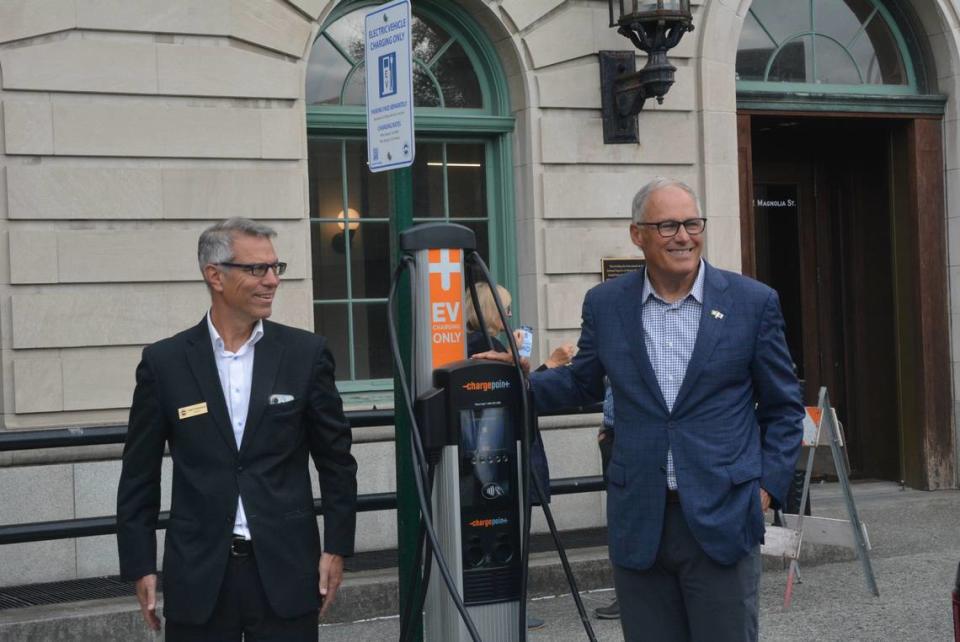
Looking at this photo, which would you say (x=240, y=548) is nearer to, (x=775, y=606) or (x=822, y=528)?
(x=775, y=606)

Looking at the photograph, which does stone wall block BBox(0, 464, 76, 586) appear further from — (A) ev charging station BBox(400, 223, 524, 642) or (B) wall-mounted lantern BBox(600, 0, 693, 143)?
(B) wall-mounted lantern BBox(600, 0, 693, 143)

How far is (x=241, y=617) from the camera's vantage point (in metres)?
4.14

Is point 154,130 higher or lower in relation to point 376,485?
higher

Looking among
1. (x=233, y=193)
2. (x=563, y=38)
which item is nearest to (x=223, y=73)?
(x=233, y=193)

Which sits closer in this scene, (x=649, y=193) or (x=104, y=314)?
(x=649, y=193)

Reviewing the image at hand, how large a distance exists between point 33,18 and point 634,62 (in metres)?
4.49

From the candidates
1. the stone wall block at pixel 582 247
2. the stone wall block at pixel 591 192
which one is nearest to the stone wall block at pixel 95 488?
the stone wall block at pixel 582 247

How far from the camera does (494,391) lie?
458 cm

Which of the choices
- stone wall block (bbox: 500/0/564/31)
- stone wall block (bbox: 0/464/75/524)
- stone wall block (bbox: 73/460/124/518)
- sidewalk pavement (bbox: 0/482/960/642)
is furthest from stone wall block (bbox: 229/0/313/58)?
sidewalk pavement (bbox: 0/482/960/642)

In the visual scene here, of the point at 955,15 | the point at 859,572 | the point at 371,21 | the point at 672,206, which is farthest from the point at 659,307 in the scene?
the point at 955,15

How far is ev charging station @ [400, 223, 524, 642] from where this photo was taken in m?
Result: 4.53

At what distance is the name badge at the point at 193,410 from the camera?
4148 mm

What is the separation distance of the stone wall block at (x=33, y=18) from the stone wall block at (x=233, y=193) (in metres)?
1.16

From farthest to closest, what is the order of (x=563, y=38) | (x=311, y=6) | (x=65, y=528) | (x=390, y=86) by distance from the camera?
(x=563, y=38)
(x=311, y=6)
(x=65, y=528)
(x=390, y=86)
